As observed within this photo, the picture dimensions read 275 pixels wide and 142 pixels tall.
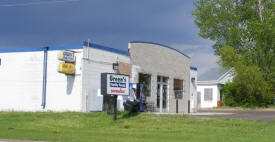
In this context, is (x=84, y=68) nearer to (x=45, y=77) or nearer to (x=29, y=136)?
(x=45, y=77)

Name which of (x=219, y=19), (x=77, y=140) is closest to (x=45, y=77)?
(x=77, y=140)

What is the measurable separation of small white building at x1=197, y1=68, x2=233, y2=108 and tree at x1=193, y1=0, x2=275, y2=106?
456cm

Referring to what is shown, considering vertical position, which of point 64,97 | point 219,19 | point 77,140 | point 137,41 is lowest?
point 77,140

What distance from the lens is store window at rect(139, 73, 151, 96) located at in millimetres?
26234

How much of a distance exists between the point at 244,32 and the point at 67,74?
72.0 feet

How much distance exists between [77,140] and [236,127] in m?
7.20

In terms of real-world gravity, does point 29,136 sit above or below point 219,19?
below

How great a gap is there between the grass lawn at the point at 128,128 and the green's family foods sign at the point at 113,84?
4.50 feet

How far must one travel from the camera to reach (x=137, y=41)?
2550 centimetres

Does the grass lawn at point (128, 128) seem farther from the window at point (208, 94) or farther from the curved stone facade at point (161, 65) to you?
the window at point (208, 94)

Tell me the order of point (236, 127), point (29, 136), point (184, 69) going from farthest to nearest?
point (184, 69) → point (236, 127) → point (29, 136)

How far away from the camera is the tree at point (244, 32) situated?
36.2m

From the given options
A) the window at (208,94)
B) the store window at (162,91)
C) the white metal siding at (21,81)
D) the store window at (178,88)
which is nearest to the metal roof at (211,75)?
the window at (208,94)

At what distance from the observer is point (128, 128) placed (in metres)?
16.1
